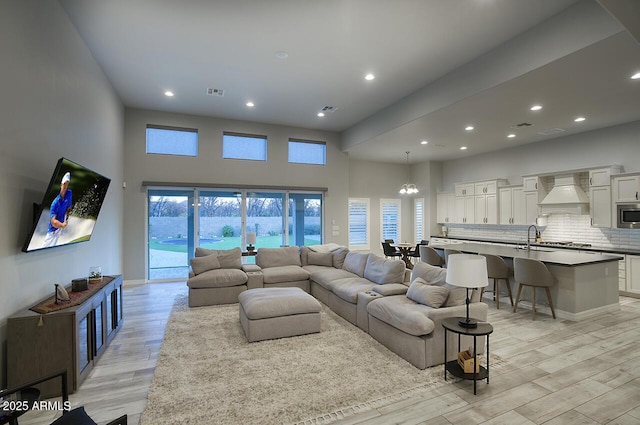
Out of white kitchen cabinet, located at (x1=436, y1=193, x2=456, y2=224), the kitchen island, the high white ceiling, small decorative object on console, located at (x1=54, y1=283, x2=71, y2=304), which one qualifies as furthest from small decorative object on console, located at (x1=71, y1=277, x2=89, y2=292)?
white kitchen cabinet, located at (x1=436, y1=193, x2=456, y2=224)

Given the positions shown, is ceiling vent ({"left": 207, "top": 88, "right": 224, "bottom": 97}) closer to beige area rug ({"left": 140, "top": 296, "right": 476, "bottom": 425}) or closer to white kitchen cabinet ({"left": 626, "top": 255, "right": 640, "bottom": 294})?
beige area rug ({"left": 140, "top": 296, "right": 476, "bottom": 425})

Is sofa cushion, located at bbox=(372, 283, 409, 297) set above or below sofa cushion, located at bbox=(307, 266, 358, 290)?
above

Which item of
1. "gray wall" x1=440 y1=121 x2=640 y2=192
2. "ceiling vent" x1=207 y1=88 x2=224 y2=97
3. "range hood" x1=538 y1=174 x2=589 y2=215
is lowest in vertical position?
"range hood" x1=538 y1=174 x2=589 y2=215

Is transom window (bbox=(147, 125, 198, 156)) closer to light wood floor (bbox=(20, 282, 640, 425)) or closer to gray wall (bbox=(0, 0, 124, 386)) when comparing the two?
gray wall (bbox=(0, 0, 124, 386))

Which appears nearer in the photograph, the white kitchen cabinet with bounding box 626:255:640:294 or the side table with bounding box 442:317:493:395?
the side table with bounding box 442:317:493:395

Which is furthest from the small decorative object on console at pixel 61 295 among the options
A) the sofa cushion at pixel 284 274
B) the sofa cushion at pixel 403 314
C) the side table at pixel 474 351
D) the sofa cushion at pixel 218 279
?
the side table at pixel 474 351

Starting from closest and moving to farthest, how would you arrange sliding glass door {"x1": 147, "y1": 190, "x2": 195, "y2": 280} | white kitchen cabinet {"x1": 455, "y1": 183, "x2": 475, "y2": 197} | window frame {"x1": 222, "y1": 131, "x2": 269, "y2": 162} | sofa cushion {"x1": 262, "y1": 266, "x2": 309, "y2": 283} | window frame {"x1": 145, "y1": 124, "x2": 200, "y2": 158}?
sofa cushion {"x1": 262, "y1": 266, "x2": 309, "y2": 283}, window frame {"x1": 145, "y1": 124, "x2": 200, "y2": 158}, sliding glass door {"x1": 147, "y1": 190, "x2": 195, "y2": 280}, window frame {"x1": 222, "y1": 131, "x2": 269, "y2": 162}, white kitchen cabinet {"x1": 455, "y1": 183, "x2": 475, "y2": 197}

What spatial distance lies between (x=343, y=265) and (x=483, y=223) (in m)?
4.83

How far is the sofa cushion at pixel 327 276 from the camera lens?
5052mm

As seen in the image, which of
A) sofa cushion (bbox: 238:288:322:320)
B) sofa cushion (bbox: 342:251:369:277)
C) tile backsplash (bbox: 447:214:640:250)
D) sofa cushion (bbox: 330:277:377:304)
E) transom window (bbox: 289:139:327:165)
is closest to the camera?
sofa cushion (bbox: 238:288:322:320)

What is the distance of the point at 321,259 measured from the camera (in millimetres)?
6363

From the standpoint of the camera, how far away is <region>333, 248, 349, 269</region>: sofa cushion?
611 cm

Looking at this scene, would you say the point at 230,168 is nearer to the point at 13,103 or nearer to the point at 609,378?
the point at 13,103

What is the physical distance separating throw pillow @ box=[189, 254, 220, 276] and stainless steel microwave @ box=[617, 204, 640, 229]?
24.7ft
